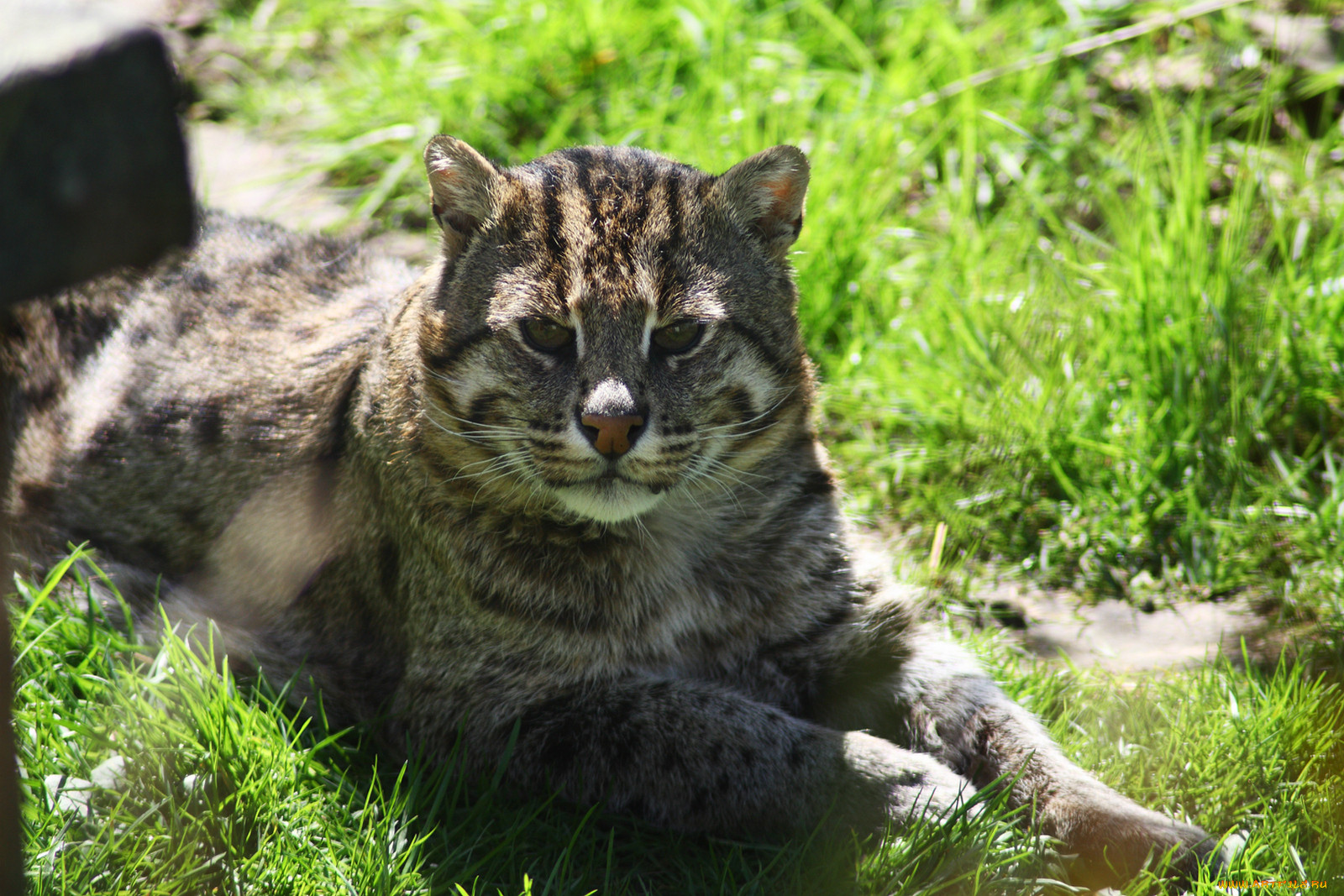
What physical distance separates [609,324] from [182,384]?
201 centimetres

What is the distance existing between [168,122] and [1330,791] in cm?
367

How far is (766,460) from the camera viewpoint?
404 centimetres

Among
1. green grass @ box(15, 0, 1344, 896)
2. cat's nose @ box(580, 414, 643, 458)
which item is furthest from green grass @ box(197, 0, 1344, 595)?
cat's nose @ box(580, 414, 643, 458)

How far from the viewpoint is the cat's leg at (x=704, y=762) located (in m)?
3.46

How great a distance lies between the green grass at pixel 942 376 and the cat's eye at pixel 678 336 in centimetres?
149

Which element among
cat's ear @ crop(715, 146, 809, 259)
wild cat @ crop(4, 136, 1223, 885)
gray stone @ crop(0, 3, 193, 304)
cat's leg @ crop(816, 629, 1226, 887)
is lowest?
cat's leg @ crop(816, 629, 1226, 887)

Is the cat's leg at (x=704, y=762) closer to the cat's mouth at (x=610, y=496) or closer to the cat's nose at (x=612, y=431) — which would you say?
the cat's mouth at (x=610, y=496)

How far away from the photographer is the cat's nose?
10.8 feet

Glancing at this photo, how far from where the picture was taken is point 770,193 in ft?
12.5

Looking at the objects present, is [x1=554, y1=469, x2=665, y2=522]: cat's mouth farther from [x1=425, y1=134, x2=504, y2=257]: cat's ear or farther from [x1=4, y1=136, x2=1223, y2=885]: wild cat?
[x1=425, y1=134, x2=504, y2=257]: cat's ear

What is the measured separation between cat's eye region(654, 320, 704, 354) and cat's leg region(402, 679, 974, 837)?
3.53 ft

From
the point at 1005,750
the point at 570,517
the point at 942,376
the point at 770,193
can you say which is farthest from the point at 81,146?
the point at 942,376

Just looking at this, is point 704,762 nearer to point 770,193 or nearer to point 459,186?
point 770,193

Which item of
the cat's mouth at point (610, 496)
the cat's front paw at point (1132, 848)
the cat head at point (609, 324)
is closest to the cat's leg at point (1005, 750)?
the cat's front paw at point (1132, 848)
